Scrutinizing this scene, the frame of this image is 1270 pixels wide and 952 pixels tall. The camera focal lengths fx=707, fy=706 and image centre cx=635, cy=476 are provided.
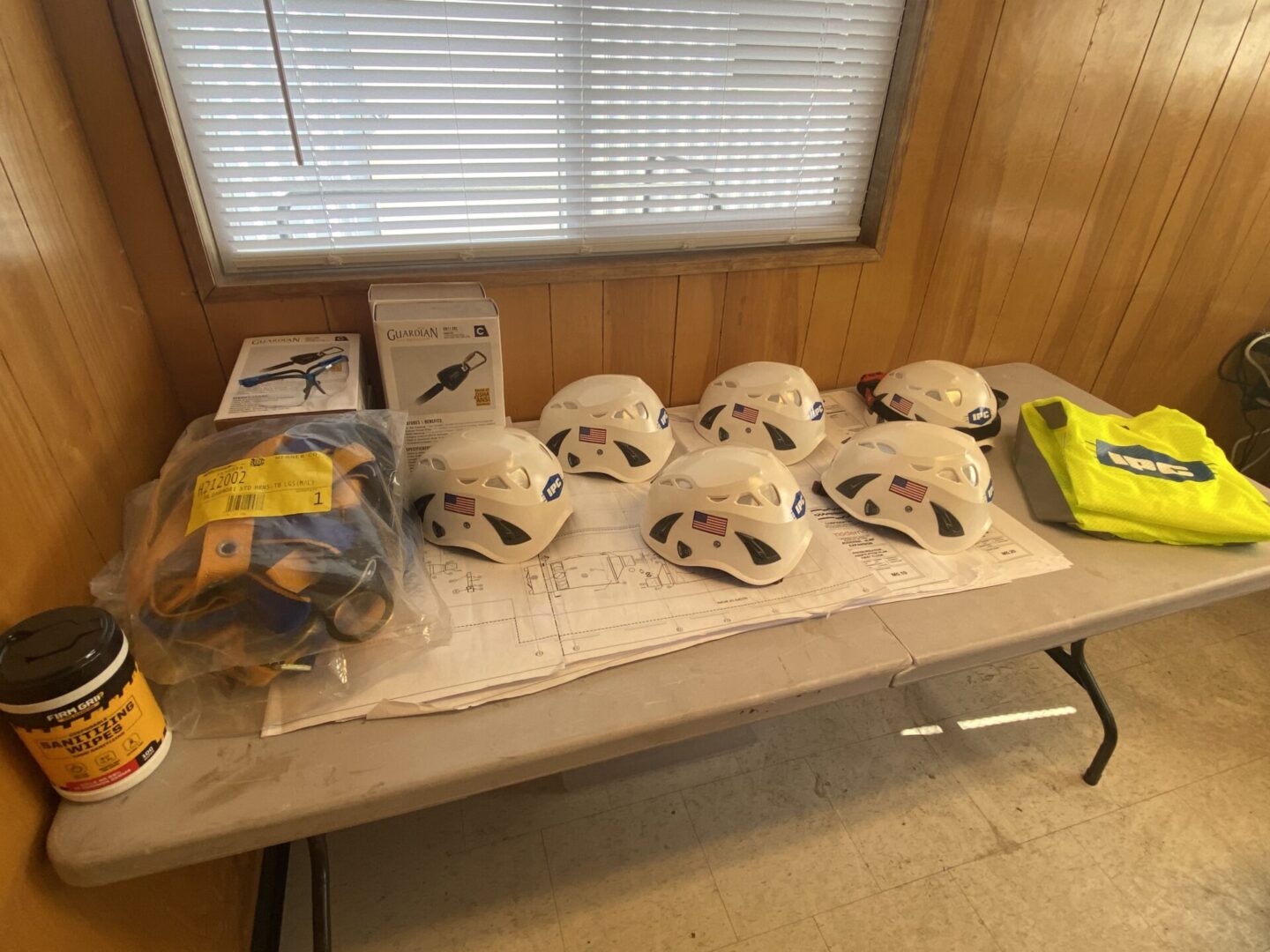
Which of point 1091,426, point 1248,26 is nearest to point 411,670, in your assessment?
point 1091,426

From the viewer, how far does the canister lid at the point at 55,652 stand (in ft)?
1.73

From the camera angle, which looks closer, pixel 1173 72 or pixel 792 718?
pixel 1173 72

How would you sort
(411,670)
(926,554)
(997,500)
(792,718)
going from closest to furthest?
(411,670) < (926,554) < (997,500) < (792,718)

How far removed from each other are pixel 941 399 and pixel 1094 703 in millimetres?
614

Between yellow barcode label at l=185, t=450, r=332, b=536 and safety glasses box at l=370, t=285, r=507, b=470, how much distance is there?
236mm

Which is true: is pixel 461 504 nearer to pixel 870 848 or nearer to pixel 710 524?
pixel 710 524

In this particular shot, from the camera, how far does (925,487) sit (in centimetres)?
97

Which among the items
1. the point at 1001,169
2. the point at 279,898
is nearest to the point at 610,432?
the point at 279,898

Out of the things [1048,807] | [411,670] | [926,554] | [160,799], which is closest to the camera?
[160,799]

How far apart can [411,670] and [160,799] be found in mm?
233

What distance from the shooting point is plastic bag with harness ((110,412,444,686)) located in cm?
66

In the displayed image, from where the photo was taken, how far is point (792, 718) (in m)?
1.37

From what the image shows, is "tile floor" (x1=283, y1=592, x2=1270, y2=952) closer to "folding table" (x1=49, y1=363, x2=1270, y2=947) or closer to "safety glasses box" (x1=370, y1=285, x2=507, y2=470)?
"folding table" (x1=49, y1=363, x2=1270, y2=947)

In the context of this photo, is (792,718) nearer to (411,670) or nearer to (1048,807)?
(1048,807)
